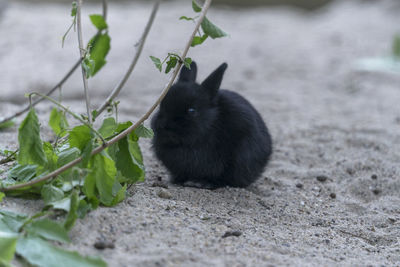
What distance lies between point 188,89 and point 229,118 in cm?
35

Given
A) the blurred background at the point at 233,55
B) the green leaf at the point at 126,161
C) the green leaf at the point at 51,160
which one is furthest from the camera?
the blurred background at the point at 233,55

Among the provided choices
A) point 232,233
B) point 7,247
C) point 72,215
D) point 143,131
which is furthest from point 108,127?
point 7,247

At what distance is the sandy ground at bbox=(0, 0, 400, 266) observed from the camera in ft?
8.98

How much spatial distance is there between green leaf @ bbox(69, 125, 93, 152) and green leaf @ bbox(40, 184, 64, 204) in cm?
24

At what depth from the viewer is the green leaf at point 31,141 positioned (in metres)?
2.58

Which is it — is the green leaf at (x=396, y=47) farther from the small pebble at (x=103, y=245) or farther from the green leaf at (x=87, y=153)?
the small pebble at (x=103, y=245)

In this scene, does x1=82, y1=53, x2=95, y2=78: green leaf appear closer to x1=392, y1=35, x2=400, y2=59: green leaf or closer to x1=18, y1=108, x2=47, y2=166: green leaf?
x1=18, y1=108, x2=47, y2=166: green leaf

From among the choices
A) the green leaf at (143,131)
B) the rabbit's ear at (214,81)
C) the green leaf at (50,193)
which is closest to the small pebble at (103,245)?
the green leaf at (50,193)

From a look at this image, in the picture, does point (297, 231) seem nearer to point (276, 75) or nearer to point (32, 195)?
point (32, 195)

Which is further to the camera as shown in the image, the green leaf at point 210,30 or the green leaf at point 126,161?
the green leaf at point 210,30

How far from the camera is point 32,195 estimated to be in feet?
9.37

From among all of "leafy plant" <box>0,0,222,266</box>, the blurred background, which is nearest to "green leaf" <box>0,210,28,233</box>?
"leafy plant" <box>0,0,222,266</box>

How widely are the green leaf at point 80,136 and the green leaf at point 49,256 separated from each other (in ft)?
1.98

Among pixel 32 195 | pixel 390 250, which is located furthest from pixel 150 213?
pixel 390 250
